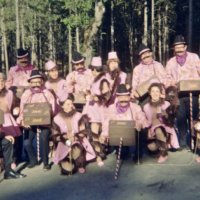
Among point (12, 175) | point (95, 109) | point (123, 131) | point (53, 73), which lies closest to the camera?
point (123, 131)

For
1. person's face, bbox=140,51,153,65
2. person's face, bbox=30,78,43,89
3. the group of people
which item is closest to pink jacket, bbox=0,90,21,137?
the group of people

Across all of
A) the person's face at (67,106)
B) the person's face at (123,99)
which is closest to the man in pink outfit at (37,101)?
the person's face at (67,106)

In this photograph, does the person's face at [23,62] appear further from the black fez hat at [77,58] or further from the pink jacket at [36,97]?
the pink jacket at [36,97]

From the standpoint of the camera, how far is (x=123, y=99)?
9.38 m

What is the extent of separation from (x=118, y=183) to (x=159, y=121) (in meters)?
1.80

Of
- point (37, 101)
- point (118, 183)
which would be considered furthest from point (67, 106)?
point (118, 183)

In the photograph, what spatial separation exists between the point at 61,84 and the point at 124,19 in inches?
1303

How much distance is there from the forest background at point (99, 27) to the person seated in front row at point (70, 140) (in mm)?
17856

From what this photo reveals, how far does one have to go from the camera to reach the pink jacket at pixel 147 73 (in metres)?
10.2

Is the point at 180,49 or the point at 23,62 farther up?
the point at 180,49

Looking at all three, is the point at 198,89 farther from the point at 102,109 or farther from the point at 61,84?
the point at 61,84

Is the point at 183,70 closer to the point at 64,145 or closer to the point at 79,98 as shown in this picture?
the point at 79,98

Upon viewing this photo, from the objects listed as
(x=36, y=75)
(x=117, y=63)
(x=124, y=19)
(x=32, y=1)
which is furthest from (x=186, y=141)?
(x=32, y=1)

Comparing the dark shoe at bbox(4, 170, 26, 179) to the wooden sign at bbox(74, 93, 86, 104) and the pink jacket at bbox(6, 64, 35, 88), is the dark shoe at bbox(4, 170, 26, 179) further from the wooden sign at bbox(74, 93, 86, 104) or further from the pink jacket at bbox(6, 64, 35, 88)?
the pink jacket at bbox(6, 64, 35, 88)
